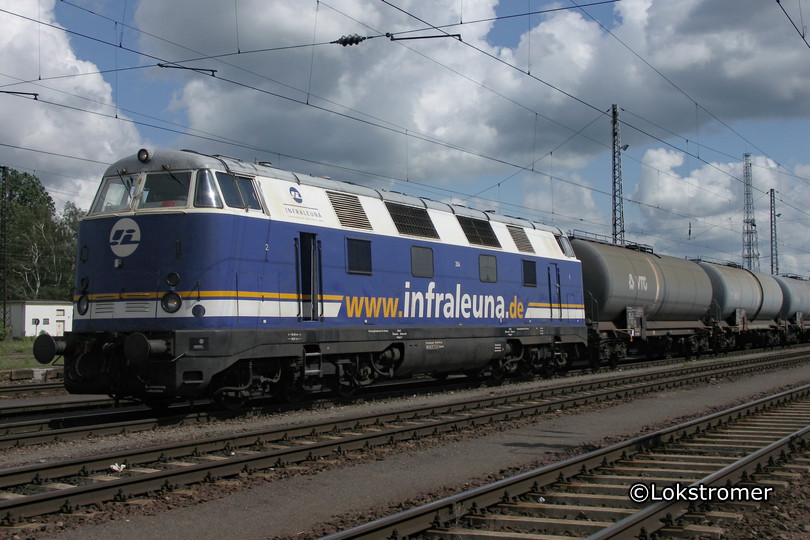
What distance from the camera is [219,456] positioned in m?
9.53

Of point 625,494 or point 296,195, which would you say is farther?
point 296,195

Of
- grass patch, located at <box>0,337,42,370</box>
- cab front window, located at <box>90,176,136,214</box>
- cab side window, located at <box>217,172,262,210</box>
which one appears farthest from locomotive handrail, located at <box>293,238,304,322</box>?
grass patch, located at <box>0,337,42,370</box>

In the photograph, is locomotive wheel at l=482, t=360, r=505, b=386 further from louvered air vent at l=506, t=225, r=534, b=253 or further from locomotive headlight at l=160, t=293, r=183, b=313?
locomotive headlight at l=160, t=293, r=183, b=313

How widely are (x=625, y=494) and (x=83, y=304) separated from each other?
9.33m

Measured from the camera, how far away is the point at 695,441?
1084 centimetres

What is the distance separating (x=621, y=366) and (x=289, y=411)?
15.8m

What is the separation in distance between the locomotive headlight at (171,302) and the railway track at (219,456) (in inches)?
92.6

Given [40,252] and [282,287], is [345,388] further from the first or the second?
[40,252]

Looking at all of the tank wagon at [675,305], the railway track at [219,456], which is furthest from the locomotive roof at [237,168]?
the tank wagon at [675,305]

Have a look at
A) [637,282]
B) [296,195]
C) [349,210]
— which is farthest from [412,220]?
[637,282]

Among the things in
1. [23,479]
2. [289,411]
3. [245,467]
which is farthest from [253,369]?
[23,479]

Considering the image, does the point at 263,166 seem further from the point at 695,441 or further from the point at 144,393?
the point at 695,441

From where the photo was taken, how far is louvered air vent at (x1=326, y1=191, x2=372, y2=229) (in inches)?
566

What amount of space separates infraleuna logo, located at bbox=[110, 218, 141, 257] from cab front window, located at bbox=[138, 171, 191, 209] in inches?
15.1
